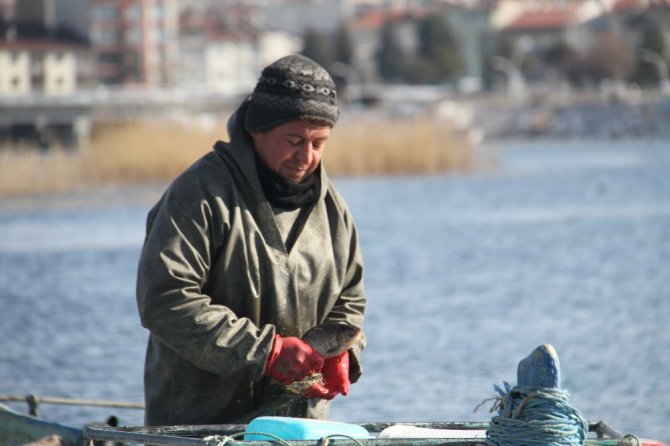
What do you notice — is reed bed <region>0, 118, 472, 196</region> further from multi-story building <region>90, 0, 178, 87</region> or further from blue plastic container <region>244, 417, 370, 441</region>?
multi-story building <region>90, 0, 178, 87</region>

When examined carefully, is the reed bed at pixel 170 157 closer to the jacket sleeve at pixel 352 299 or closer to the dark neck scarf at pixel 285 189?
the jacket sleeve at pixel 352 299

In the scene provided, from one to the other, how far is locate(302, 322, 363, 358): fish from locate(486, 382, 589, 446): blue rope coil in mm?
622

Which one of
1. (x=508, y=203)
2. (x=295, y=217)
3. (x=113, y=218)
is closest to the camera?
(x=295, y=217)

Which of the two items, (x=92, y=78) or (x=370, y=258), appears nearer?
(x=370, y=258)

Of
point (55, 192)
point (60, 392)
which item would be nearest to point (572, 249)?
point (60, 392)

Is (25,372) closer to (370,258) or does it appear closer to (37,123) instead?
(370,258)

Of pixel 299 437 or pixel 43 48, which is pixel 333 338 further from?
pixel 43 48

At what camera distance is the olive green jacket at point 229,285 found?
375 cm

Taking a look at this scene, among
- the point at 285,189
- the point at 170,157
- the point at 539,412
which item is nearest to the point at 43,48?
the point at 170,157

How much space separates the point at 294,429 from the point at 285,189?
75 centimetres

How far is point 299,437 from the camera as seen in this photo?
3.45 meters

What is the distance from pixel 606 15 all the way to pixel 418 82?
19.4 m

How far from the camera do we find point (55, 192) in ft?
117

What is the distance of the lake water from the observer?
10.9 m
